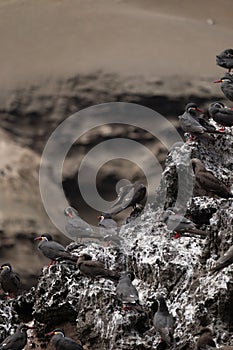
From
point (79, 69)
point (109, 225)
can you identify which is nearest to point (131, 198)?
point (109, 225)

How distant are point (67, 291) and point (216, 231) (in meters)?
2.57

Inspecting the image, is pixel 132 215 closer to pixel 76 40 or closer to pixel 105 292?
pixel 105 292

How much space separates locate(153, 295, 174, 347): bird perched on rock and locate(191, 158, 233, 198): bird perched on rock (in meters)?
1.51

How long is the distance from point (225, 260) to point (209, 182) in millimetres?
1971

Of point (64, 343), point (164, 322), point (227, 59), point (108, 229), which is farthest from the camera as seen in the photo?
point (227, 59)

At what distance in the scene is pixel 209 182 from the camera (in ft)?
35.8

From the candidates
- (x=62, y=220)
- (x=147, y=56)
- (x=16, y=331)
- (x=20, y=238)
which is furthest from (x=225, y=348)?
(x=147, y=56)

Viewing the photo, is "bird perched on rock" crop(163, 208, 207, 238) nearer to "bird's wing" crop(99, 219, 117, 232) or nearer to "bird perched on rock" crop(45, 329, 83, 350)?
"bird's wing" crop(99, 219, 117, 232)

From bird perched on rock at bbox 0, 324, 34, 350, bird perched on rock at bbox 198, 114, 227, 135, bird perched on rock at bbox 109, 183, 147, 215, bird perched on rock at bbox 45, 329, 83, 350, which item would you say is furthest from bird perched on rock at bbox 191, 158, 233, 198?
bird perched on rock at bbox 0, 324, 34, 350

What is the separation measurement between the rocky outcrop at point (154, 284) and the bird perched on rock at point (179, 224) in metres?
0.13

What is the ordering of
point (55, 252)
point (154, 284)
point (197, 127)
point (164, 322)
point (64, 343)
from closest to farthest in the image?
point (164, 322) → point (64, 343) → point (154, 284) → point (55, 252) → point (197, 127)

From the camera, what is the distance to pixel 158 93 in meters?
21.5

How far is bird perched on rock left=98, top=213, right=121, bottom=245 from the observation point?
11.7 meters

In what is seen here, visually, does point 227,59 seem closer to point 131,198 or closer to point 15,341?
point 131,198
